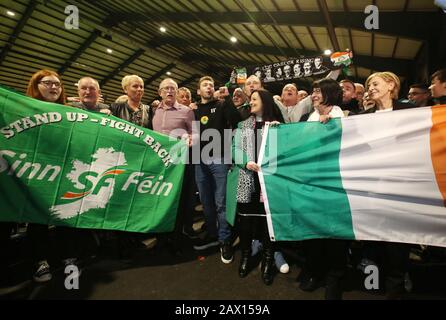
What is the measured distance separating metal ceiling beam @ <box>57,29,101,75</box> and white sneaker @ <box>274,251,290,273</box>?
1130 cm

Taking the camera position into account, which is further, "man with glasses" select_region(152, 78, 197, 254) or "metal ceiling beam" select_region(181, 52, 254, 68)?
"metal ceiling beam" select_region(181, 52, 254, 68)

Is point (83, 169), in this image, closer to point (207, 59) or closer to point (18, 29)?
point (18, 29)

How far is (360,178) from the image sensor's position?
2.22m

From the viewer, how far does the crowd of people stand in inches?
90.1

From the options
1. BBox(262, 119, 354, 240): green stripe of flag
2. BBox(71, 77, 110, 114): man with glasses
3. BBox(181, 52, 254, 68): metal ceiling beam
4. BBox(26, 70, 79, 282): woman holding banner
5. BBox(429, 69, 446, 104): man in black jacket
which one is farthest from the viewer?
BBox(181, 52, 254, 68): metal ceiling beam

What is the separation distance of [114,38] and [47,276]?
442 inches

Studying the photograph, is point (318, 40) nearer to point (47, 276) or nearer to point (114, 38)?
point (114, 38)

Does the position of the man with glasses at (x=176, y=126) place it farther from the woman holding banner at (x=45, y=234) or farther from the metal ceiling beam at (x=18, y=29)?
the metal ceiling beam at (x=18, y=29)

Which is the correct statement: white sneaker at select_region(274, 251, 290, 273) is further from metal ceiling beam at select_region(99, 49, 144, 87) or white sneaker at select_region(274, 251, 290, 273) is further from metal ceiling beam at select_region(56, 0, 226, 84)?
metal ceiling beam at select_region(99, 49, 144, 87)

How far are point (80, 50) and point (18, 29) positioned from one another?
2.35 metres

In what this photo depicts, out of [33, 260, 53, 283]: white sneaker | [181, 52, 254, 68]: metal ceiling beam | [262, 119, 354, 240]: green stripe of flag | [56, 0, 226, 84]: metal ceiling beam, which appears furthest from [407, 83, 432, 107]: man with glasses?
[181, 52, 254, 68]: metal ceiling beam

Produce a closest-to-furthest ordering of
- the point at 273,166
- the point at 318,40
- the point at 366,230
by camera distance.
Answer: the point at 366,230 < the point at 273,166 < the point at 318,40

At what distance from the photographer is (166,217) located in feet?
9.13
